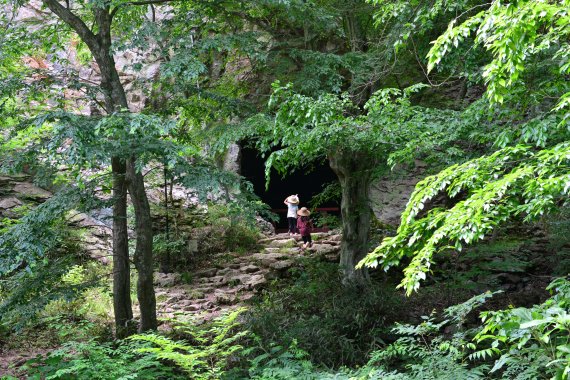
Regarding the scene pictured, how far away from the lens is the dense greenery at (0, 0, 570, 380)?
3719 mm

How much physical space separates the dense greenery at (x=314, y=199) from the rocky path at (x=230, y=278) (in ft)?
0.21

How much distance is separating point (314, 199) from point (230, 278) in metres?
2.57

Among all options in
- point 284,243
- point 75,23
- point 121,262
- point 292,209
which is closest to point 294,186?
point 292,209

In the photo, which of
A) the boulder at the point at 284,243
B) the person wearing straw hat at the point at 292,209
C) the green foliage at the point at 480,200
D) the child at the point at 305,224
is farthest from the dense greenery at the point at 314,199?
the person wearing straw hat at the point at 292,209

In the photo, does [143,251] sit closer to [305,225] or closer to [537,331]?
[305,225]

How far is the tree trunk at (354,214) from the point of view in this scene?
31.6 feet

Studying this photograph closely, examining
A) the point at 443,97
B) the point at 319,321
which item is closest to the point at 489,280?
the point at 319,321

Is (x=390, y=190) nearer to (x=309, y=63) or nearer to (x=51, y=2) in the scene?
(x=309, y=63)

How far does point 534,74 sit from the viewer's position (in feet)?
20.9

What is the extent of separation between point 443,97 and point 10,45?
8966 millimetres

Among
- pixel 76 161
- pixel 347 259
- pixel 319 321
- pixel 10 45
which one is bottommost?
pixel 319 321

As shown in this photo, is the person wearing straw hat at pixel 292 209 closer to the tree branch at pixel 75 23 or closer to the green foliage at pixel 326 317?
the green foliage at pixel 326 317

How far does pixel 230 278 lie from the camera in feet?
37.7

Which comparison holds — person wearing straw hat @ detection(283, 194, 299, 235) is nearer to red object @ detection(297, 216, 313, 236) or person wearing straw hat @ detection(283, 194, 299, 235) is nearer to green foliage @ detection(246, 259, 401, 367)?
red object @ detection(297, 216, 313, 236)
